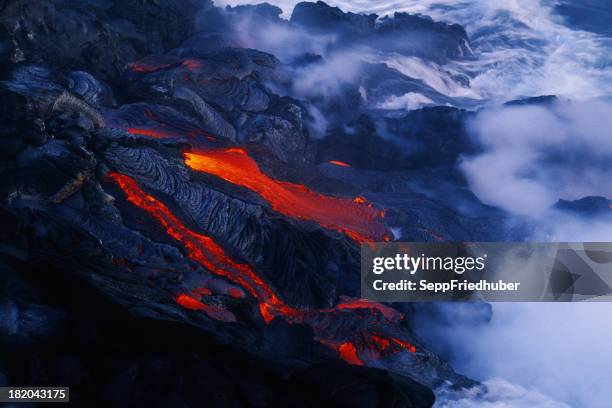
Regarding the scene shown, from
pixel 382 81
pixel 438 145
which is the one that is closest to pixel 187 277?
pixel 438 145

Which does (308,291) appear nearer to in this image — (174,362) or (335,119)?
(174,362)

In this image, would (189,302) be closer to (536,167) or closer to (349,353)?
(349,353)

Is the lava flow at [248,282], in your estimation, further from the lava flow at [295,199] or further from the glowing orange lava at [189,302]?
the lava flow at [295,199]

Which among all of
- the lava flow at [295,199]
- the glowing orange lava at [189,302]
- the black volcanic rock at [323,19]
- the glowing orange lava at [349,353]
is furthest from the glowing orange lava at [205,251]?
the black volcanic rock at [323,19]

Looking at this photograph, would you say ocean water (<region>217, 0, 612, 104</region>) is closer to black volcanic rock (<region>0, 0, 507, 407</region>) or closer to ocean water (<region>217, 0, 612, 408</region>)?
ocean water (<region>217, 0, 612, 408</region>)

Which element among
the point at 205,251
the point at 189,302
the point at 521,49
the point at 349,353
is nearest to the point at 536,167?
the point at 349,353

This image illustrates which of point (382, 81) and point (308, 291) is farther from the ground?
point (382, 81)
